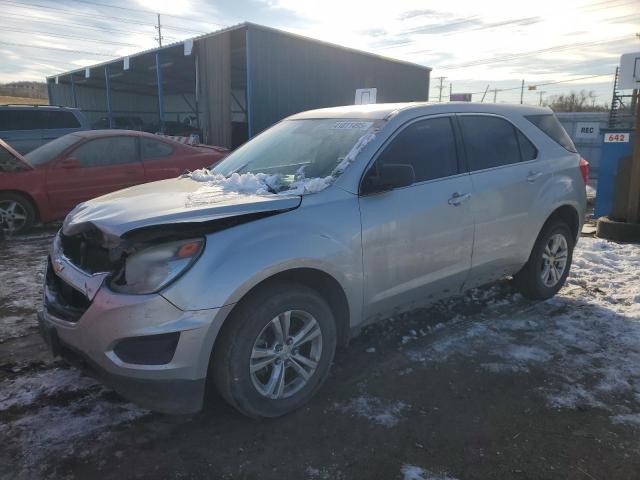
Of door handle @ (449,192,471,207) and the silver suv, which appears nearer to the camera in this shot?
the silver suv

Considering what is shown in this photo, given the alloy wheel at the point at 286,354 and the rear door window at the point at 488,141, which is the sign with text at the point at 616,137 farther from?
the alloy wheel at the point at 286,354

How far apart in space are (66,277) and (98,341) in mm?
553

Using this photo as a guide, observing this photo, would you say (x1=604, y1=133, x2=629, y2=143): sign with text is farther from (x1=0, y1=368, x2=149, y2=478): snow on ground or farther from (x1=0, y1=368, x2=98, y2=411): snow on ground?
(x1=0, y1=368, x2=98, y2=411): snow on ground

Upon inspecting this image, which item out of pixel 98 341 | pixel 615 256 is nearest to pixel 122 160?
pixel 98 341

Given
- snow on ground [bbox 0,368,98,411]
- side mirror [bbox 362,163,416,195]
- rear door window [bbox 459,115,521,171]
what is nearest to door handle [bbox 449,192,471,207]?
rear door window [bbox 459,115,521,171]

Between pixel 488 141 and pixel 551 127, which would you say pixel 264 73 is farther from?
pixel 488 141

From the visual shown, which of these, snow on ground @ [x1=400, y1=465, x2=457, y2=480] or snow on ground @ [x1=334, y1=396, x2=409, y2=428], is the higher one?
snow on ground @ [x1=334, y1=396, x2=409, y2=428]

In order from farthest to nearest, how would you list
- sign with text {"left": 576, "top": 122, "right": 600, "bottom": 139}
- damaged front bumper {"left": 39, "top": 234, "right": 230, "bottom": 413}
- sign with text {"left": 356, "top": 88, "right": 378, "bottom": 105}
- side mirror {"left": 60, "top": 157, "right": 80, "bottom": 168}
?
sign with text {"left": 576, "top": 122, "right": 600, "bottom": 139}, sign with text {"left": 356, "top": 88, "right": 378, "bottom": 105}, side mirror {"left": 60, "top": 157, "right": 80, "bottom": 168}, damaged front bumper {"left": 39, "top": 234, "right": 230, "bottom": 413}

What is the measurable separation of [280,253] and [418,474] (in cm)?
132

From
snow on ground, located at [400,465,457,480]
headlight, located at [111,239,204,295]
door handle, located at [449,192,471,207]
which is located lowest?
snow on ground, located at [400,465,457,480]

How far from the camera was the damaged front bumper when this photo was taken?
236 centimetres

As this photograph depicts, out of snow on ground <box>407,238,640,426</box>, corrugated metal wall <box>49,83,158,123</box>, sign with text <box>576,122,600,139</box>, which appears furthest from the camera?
corrugated metal wall <box>49,83,158,123</box>

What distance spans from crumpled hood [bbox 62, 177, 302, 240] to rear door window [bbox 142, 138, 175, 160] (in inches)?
198

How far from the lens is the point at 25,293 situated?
15.8 feet
